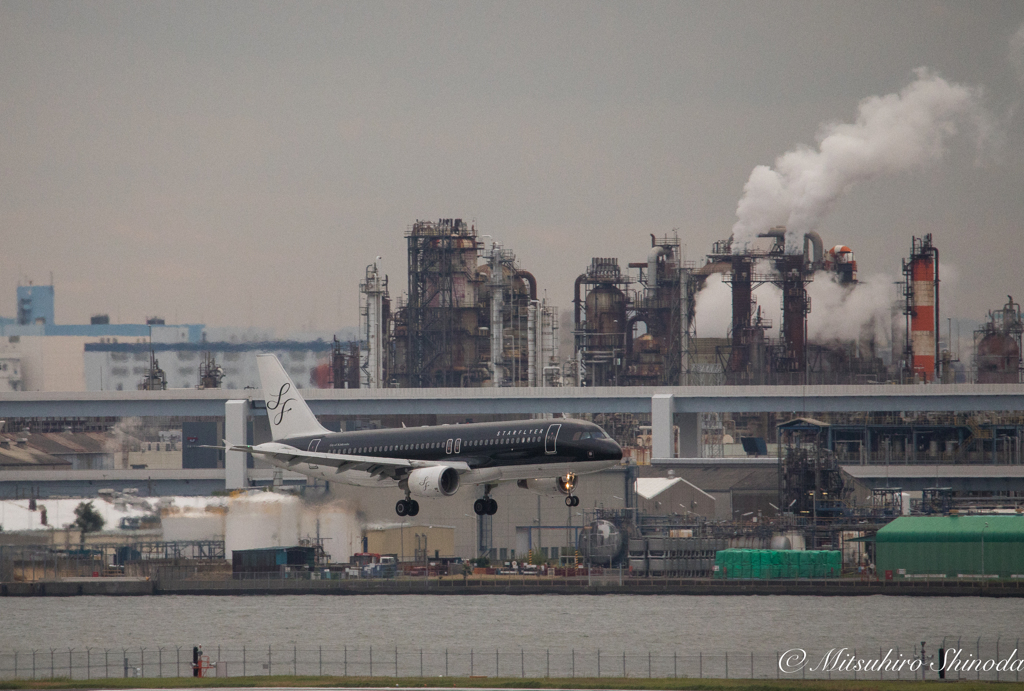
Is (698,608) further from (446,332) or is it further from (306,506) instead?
(446,332)

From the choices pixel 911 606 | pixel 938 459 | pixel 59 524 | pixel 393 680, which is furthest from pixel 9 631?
pixel 938 459

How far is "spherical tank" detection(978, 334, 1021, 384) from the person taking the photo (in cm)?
18538

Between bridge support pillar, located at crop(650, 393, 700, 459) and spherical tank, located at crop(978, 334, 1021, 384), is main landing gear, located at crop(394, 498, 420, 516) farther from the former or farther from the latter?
spherical tank, located at crop(978, 334, 1021, 384)

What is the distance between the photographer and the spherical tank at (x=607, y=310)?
189875mm

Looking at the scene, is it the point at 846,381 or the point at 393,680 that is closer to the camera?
the point at 393,680

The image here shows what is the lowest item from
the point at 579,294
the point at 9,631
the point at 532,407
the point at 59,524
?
the point at 9,631

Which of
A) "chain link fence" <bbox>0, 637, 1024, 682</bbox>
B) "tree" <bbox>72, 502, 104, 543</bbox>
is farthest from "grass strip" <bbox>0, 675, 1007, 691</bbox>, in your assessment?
"tree" <bbox>72, 502, 104, 543</bbox>

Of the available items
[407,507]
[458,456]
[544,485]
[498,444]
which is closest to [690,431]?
[407,507]

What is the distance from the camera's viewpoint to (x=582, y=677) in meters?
85.6

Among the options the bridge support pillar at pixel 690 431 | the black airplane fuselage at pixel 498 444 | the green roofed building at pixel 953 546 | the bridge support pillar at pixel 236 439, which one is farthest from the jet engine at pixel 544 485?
the bridge support pillar at pixel 690 431

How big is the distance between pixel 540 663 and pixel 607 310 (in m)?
96.3

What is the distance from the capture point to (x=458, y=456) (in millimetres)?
78125

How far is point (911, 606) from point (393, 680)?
54.1 metres

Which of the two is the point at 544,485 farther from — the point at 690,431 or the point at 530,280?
the point at 530,280
